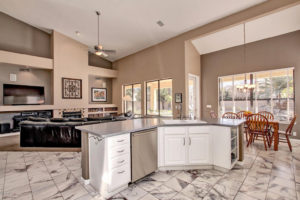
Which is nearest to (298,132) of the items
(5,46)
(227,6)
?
(227,6)

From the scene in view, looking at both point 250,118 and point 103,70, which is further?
point 103,70

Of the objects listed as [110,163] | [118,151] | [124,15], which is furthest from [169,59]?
[110,163]

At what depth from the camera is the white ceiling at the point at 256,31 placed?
4.14 meters

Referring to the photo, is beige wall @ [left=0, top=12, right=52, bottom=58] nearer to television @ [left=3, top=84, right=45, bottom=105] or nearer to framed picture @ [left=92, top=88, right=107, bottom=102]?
television @ [left=3, top=84, right=45, bottom=105]

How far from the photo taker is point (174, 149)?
2654mm

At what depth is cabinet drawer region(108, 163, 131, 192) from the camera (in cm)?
198

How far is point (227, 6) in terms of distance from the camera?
151 inches

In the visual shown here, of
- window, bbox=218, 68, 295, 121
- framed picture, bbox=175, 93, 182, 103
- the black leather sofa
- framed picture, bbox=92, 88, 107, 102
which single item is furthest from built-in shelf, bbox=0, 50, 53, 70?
window, bbox=218, 68, 295, 121

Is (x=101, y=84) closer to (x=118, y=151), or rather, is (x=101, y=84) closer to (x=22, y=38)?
(x=22, y=38)

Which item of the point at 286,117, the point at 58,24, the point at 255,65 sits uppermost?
the point at 58,24

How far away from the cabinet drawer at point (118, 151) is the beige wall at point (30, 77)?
249 inches

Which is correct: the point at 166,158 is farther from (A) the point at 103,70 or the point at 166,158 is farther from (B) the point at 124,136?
(A) the point at 103,70

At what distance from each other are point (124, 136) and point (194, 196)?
1.28 m

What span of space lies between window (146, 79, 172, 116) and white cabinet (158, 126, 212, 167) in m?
3.50
